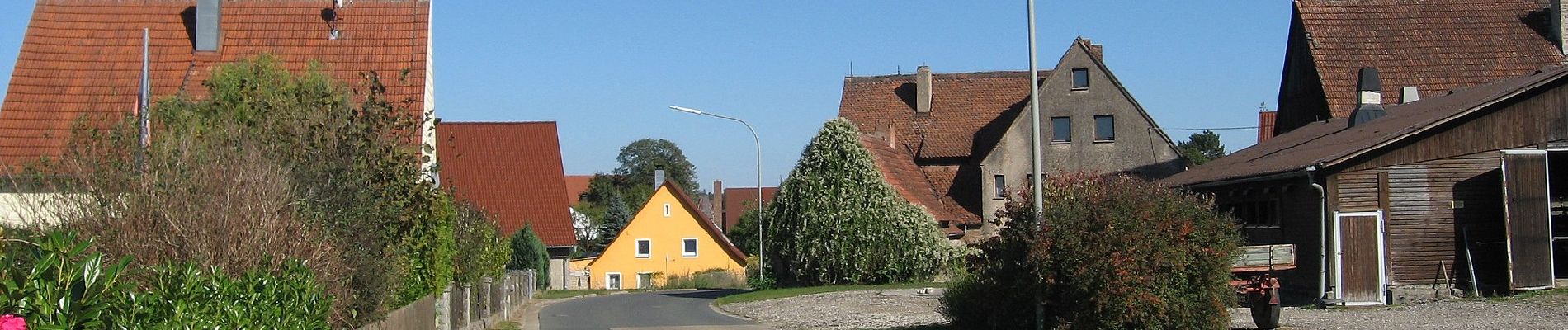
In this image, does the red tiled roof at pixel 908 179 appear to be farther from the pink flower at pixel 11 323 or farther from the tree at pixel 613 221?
the tree at pixel 613 221

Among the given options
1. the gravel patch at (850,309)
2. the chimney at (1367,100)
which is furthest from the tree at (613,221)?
the chimney at (1367,100)

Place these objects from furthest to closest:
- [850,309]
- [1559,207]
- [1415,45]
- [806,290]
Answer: [1415,45], [806,290], [850,309], [1559,207]

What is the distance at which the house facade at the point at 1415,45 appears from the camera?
1459 inches

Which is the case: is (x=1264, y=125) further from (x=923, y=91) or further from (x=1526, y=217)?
(x=1526, y=217)

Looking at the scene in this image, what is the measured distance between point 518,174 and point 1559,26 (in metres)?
33.7

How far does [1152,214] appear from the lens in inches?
630

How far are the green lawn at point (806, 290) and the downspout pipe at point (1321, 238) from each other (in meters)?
13.4

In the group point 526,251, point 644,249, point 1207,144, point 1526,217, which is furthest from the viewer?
point 1207,144

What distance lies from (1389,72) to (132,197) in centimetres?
3423

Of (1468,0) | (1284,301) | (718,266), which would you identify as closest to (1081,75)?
(1468,0)

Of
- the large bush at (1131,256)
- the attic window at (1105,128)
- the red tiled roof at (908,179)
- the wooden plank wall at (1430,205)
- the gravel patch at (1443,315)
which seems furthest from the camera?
the attic window at (1105,128)

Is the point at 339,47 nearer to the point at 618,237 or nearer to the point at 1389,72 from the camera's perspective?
the point at 1389,72

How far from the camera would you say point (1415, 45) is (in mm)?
38156

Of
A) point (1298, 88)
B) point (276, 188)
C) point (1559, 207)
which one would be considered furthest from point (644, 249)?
point (276, 188)
